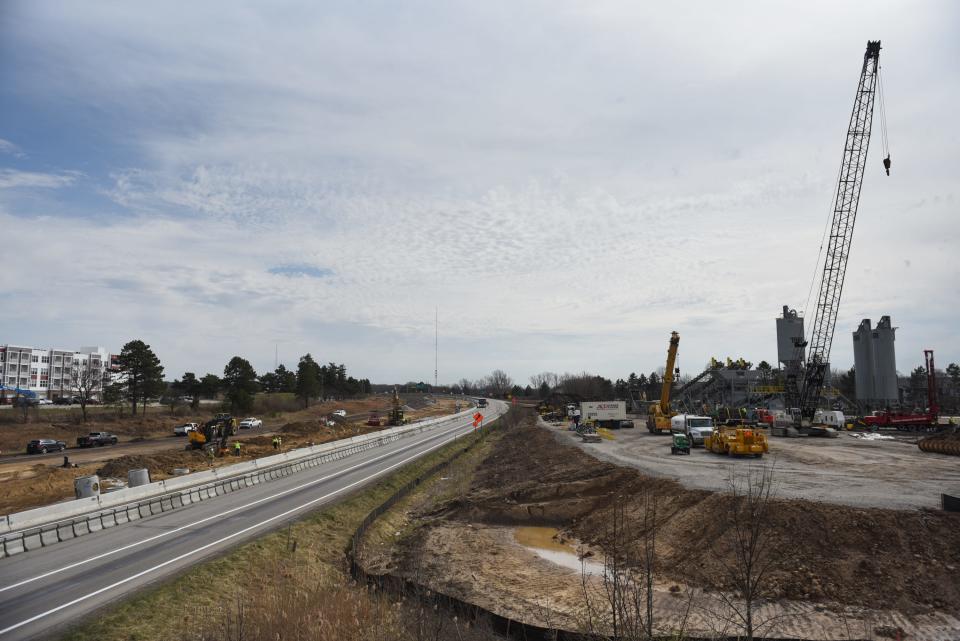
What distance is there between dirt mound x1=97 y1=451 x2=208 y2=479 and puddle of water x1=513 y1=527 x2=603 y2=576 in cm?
2924

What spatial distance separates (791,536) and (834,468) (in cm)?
1712

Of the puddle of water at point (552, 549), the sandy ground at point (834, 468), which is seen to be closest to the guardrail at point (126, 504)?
the puddle of water at point (552, 549)

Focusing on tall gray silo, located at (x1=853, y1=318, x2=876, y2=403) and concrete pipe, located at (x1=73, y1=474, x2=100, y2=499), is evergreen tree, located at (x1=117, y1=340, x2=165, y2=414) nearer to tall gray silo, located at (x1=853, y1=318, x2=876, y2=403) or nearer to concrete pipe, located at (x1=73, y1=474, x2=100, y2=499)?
concrete pipe, located at (x1=73, y1=474, x2=100, y2=499)

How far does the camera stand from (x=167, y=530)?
84.8 ft

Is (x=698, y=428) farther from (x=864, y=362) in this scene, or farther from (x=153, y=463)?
(x=864, y=362)

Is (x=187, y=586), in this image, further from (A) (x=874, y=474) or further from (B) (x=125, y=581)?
(A) (x=874, y=474)

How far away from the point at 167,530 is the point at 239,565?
6.89 meters

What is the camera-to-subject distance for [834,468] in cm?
3562

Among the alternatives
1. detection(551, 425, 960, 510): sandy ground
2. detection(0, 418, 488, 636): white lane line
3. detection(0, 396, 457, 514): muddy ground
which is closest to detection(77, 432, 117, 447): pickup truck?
detection(0, 396, 457, 514): muddy ground

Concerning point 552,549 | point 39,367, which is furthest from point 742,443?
point 39,367

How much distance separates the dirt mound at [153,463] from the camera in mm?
43625

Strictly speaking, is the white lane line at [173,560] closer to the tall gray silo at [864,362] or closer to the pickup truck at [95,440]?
the pickup truck at [95,440]

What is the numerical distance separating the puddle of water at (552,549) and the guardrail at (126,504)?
712 inches

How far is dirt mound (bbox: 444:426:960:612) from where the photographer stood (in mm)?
18391
